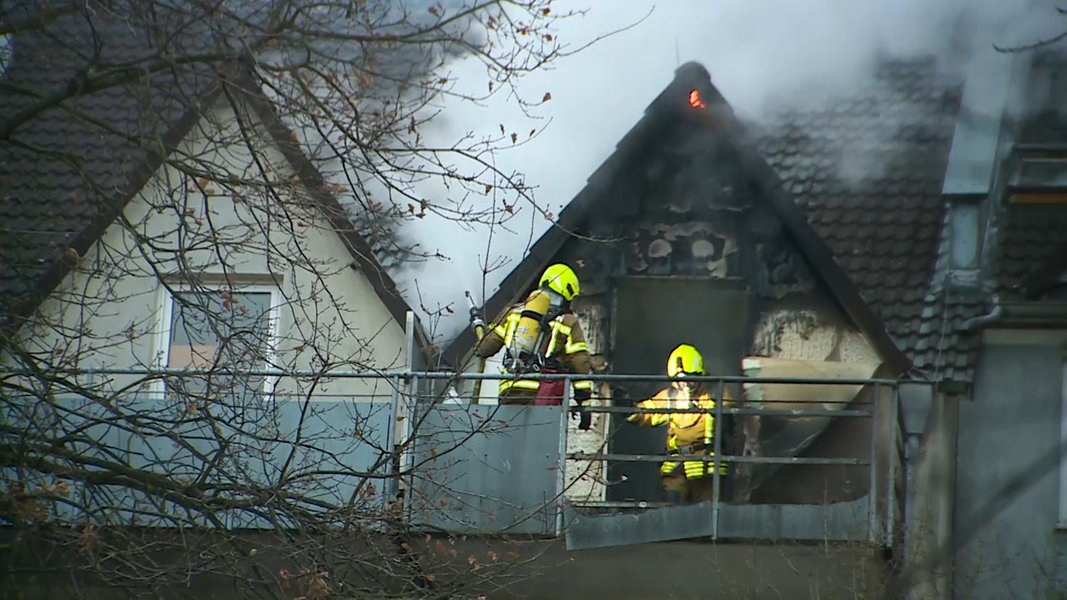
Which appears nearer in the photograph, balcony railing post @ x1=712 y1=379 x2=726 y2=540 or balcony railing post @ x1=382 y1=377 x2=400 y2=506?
balcony railing post @ x1=382 y1=377 x2=400 y2=506

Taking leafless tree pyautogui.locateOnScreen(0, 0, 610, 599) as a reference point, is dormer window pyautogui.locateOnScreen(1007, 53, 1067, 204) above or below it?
above

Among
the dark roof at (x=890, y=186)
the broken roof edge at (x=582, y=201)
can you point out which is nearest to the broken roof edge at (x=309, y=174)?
the broken roof edge at (x=582, y=201)

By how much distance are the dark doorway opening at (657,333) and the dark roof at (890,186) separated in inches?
41.8

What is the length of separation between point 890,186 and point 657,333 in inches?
87.7

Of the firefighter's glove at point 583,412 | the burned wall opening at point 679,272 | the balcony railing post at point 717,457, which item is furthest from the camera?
the burned wall opening at point 679,272

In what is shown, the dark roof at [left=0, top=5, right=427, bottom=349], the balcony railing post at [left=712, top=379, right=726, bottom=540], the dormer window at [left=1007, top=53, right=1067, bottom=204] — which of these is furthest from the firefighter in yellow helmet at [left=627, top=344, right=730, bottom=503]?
the dormer window at [left=1007, top=53, right=1067, bottom=204]

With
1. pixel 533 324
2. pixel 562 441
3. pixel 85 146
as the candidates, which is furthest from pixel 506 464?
pixel 85 146

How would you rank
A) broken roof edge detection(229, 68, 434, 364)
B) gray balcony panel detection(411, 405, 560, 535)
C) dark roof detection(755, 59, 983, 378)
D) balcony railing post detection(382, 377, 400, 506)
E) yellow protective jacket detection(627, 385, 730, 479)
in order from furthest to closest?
dark roof detection(755, 59, 983, 378), yellow protective jacket detection(627, 385, 730, 479), gray balcony panel detection(411, 405, 560, 535), balcony railing post detection(382, 377, 400, 506), broken roof edge detection(229, 68, 434, 364)

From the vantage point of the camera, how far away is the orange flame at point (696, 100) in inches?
457

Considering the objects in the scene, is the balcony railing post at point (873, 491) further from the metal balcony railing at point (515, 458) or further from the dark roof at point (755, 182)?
the dark roof at point (755, 182)

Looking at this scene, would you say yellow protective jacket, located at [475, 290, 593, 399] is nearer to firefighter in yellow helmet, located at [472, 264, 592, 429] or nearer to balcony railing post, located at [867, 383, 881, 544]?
firefighter in yellow helmet, located at [472, 264, 592, 429]

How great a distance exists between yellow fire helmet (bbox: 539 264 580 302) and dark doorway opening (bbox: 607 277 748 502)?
1352 millimetres

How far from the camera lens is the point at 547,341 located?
35.6ft

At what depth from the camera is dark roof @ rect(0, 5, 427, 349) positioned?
8852 millimetres
